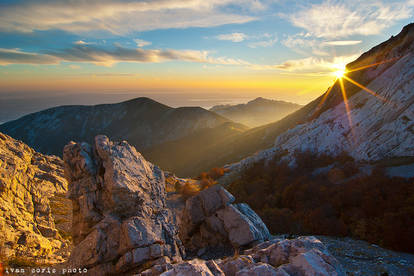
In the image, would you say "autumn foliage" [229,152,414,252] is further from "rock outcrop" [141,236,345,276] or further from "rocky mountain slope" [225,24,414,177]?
"rock outcrop" [141,236,345,276]

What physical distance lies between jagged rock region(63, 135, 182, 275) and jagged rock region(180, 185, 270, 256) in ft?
14.4

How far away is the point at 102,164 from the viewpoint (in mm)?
13531

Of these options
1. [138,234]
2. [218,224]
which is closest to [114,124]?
[218,224]

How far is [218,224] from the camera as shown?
17.8m

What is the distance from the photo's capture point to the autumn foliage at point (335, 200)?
629 inches

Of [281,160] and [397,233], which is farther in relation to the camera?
[281,160]

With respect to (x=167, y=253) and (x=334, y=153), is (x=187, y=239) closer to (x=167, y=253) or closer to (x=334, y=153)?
(x=167, y=253)

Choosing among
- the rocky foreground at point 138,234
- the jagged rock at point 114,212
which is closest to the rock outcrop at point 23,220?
the jagged rock at point 114,212

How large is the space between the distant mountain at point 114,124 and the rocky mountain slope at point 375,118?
96.9 meters

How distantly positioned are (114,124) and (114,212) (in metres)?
161

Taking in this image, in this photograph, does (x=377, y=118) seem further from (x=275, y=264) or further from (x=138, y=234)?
(x=138, y=234)

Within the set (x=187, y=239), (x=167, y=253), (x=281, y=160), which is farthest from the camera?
(x=281, y=160)

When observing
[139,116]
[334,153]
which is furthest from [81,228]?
[139,116]

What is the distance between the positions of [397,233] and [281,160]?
68.9ft
